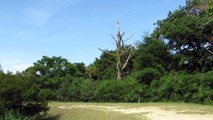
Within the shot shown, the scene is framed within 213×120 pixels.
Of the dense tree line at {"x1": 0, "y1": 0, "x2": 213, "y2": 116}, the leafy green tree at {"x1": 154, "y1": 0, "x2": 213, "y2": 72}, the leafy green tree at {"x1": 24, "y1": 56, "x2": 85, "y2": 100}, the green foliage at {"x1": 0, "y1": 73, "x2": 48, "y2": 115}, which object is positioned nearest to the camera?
the green foliage at {"x1": 0, "y1": 73, "x2": 48, "y2": 115}

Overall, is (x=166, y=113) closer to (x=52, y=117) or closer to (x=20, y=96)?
(x=52, y=117)

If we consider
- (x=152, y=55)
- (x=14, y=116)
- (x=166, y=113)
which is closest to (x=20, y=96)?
(x=14, y=116)

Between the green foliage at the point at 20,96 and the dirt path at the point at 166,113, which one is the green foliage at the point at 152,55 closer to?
the dirt path at the point at 166,113

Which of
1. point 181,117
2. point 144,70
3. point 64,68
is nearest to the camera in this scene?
point 181,117

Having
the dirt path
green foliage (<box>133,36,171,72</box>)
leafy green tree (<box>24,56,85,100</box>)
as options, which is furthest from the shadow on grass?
leafy green tree (<box>24,56,85,100</box>)

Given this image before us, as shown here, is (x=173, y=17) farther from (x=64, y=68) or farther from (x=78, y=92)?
(x=64, y=68)

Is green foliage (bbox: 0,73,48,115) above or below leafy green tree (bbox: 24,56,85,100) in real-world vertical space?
below

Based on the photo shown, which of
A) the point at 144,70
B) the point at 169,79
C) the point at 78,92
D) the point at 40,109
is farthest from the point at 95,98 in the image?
the point at 40,109

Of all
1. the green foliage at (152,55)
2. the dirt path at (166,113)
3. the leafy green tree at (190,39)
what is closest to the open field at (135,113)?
the dirt path at (166,113)

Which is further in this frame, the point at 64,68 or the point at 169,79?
the point at 64,68

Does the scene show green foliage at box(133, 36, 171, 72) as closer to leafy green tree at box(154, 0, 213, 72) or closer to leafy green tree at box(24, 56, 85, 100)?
leafy green tree at box(154, 0, 213, 72)

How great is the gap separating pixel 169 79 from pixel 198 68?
416 centimetres

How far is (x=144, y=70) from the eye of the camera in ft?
80.1

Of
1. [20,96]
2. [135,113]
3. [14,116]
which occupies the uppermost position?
[20,96]
